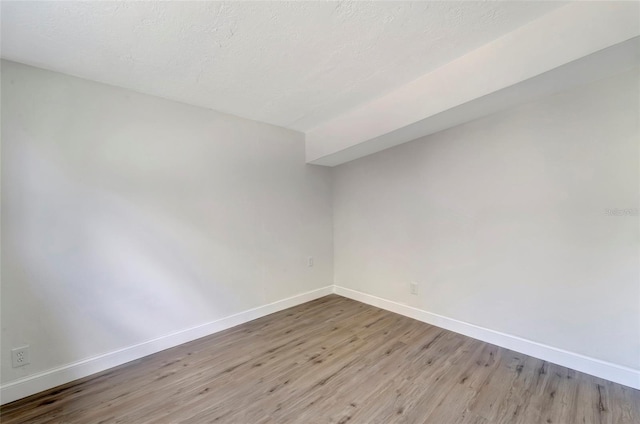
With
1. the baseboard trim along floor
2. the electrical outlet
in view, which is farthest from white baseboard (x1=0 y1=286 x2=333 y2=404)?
the electrical outlet

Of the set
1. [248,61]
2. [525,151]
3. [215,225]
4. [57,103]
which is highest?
[248,61]

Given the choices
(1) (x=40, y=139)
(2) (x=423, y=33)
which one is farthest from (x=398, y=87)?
(1) (x=40, y=139)

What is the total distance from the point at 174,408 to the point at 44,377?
1.03 meters

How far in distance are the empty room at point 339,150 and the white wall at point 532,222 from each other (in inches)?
0.6

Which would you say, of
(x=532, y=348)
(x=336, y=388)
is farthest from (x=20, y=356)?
(x=532, y=348)

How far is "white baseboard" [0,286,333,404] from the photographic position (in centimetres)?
175

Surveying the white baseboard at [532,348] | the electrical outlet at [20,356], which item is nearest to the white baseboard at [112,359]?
the electrical outlet at [20,356]

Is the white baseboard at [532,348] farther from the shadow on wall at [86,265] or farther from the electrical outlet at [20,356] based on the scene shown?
the electrical outlet at [20,356]

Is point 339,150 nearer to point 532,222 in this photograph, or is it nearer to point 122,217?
point 532,222

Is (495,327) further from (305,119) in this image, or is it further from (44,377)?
(44,377)

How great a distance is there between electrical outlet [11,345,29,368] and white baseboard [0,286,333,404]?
0.11m

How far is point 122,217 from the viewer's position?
215 centimetres

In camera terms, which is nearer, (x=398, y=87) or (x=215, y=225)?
(x=398, y=87)

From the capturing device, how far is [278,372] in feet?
6.64
